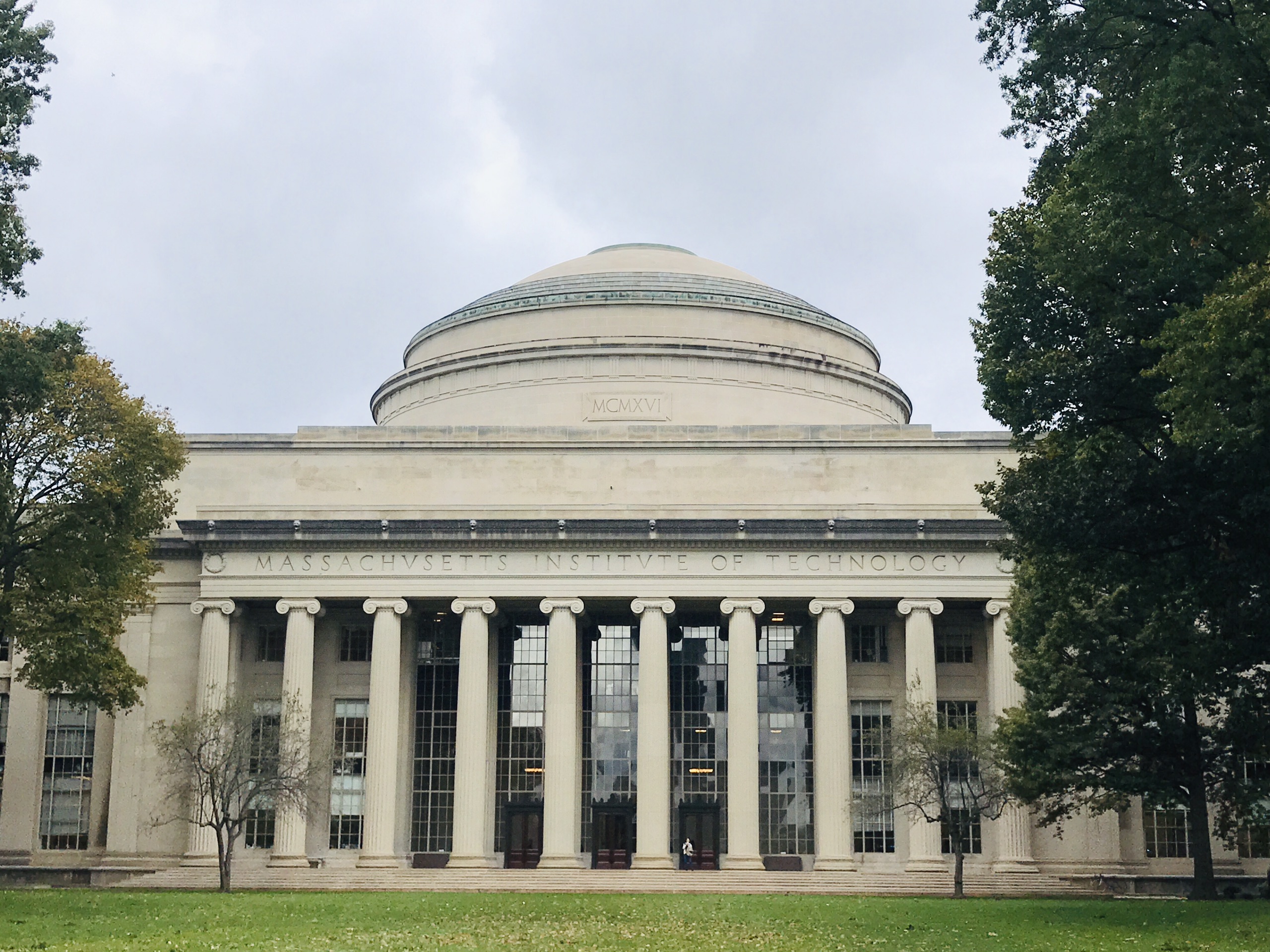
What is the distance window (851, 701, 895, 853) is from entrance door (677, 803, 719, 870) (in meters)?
5.37

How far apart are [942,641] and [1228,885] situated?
47.3 ft

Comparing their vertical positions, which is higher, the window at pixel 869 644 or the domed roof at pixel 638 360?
the domed roof at pixel 638 360

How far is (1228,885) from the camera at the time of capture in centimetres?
5031

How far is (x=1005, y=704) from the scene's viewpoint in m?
58.2

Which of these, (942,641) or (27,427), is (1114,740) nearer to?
(942,641)

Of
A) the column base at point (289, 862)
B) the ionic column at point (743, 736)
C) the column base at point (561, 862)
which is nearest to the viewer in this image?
the column base at point (561, 862)

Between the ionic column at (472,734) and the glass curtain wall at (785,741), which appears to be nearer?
the ionic column at (472,734)

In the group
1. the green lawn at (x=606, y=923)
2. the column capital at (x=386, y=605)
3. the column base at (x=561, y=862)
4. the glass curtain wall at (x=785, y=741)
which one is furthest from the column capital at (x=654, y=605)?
the green lawn at (x=606, y=923)

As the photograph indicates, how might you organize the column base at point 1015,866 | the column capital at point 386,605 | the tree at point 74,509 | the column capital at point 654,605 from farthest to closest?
the column capital at point 386,605
the column capital at point 654,605
the column base at point 1015,866
the tree at point 74,509

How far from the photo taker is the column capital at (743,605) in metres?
58.5

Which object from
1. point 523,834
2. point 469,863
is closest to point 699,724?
point 523,834

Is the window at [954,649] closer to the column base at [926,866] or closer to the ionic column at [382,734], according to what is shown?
the column base at [926,866]

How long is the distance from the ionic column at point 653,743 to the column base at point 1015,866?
11624 mm

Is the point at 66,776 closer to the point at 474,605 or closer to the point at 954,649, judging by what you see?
the point at 474,605
